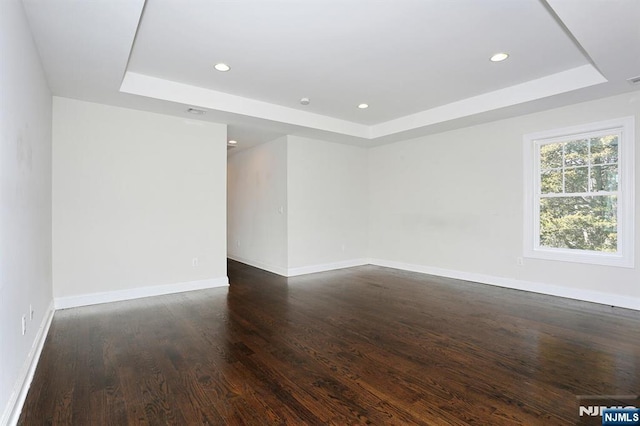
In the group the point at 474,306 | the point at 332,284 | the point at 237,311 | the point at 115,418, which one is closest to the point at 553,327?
the point at 474,306

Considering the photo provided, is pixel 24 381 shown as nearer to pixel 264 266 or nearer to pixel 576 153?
pixel 264 266

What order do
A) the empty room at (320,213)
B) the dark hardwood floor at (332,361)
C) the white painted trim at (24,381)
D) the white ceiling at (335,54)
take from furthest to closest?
1. the white ceiling at (335,54)
2. the empty room at (320,213)
3. the dark hardwood floor at (332,361)
4. the white painted trim at (24,381)

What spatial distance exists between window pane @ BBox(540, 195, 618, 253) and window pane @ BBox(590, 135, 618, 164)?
0.46m

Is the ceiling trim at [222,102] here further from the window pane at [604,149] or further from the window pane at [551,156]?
the window pane at [604,149]

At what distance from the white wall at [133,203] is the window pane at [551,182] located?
4629 mm

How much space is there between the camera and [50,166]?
12.0 ft

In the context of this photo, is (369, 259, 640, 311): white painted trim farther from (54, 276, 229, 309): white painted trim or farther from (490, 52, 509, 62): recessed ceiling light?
(54, 276, 229, 309): white painted trim

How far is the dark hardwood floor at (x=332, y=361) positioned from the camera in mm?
1867

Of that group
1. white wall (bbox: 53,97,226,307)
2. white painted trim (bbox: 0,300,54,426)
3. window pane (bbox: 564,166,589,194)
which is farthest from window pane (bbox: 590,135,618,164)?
white painted trim (bbox: 0,300,54,426)

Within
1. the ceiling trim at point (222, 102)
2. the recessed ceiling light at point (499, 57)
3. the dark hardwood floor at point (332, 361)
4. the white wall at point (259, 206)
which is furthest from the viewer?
the white wall at point (259, 206)

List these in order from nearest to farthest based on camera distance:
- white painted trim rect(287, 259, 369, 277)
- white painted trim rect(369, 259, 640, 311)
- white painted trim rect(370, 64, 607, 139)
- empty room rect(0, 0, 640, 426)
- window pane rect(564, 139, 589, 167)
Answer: empty room rect(0, 0, 640, 426), white painted trim rect(370, 64, 607, 139), white painted trim rect(369, 259, 640, 311), window pane rect(564, 139, 589, 167), white painted trim rect(287, 259, 369, 277)

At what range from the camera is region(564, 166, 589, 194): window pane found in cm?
423

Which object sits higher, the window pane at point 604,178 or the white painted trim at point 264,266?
the window pane at point 604,178

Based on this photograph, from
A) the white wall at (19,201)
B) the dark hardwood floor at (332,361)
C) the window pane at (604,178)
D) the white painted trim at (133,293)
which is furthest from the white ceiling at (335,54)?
the dark hardwood floor at (332,361)
